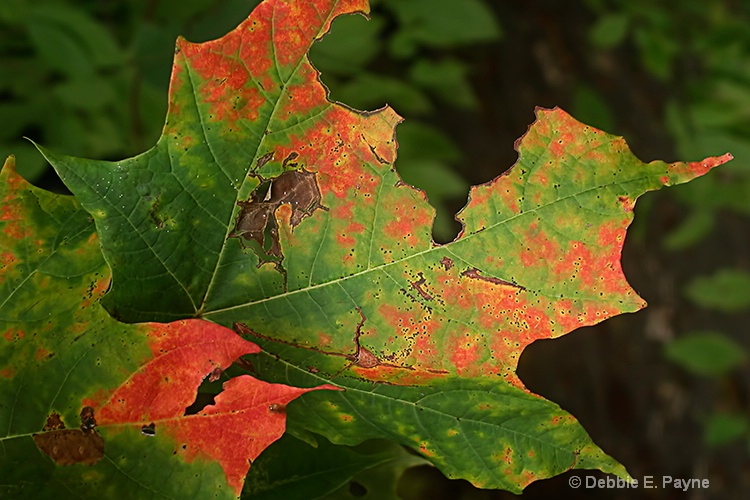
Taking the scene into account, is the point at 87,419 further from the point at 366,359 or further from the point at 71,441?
the point at 366,359

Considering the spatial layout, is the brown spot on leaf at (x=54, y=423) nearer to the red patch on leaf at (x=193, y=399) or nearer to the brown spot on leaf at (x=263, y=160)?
the red patch on leaf at (x=193, y=399)

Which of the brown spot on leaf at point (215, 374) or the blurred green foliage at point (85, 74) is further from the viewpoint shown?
the blurred green foliage at point (85, 74)

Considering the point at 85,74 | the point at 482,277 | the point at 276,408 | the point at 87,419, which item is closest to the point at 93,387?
the point at 87,419

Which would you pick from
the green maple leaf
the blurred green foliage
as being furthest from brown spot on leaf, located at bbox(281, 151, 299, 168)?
the blurred green foliage

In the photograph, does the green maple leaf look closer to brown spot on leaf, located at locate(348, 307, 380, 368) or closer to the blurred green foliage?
brown spot on leaf, located at locate(348, 307, 380, 368)

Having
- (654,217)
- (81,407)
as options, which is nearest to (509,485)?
(81,407)

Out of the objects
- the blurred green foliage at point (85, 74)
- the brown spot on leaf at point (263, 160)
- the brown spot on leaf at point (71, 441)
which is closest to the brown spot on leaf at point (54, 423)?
the brown spot on leaf at point (71, 441)

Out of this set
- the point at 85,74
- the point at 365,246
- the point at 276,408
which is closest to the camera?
the point at 276,408

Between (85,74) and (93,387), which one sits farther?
(85,74)
